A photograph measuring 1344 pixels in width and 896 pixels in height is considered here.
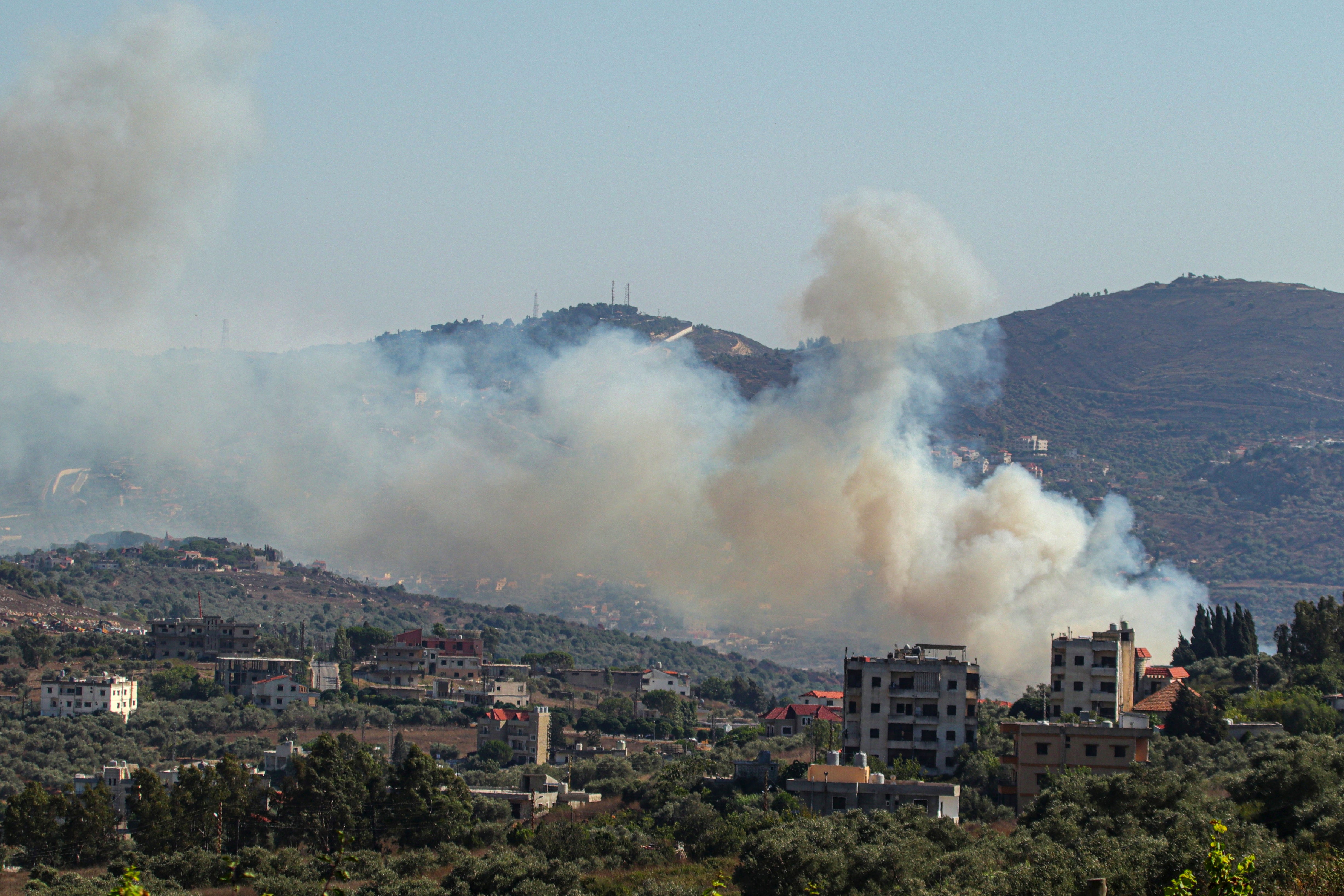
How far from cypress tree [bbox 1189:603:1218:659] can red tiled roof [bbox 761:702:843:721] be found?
65.3ft

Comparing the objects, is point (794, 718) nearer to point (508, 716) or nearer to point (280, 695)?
point (508, 716)

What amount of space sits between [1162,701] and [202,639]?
7130 cm

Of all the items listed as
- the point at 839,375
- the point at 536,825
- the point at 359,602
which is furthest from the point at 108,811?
the point at 359,602

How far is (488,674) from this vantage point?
4806 inches

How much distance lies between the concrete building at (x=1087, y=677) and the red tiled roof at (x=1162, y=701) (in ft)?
3.63

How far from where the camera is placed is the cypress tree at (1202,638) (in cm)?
9919

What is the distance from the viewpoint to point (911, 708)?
231 ft

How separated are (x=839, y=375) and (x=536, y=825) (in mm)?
87177

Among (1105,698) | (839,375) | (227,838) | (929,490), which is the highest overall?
(839,375)

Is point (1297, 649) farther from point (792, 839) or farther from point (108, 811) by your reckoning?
point (108, 811)

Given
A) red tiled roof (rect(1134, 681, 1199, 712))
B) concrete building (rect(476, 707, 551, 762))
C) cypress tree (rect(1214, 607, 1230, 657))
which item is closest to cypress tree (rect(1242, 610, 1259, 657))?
cypress tree (rect(1214, 607, 1230, 657))

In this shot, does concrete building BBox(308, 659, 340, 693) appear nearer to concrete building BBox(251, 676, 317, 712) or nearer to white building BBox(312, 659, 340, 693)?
white building BBox(312, 659, 340, 693)

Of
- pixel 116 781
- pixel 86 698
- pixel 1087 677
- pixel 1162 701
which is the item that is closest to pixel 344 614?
pixel 86 698

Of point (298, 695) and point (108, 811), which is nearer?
point (108, 811)
